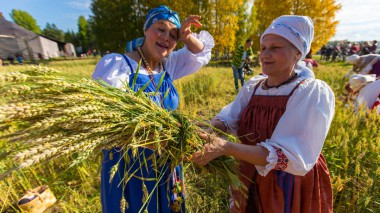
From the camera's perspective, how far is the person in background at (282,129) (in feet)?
3.27

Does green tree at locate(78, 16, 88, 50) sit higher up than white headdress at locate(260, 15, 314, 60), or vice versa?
green tree at locate(78, 16, 88, 50)

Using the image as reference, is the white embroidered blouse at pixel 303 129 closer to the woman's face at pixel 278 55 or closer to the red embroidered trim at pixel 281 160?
the red embroidered trim at pixel 281 160

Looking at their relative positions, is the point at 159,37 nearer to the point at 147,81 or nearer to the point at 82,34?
the point at 147,81

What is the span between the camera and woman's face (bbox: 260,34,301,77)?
3.82 feet

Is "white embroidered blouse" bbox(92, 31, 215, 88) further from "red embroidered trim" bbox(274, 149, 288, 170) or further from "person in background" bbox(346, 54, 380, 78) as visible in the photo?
"person in background" bbox(346, 54, 380, 78)

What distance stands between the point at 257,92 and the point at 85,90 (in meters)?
1.04

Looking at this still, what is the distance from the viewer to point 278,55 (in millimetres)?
1163

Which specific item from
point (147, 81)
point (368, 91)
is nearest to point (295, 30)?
point (147, 81)

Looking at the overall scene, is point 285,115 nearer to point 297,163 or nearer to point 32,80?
point 297,163

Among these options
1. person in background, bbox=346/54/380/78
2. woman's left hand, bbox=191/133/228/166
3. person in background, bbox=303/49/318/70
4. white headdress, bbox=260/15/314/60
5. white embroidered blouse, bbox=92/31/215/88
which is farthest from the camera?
person in background, bbox=303/49/318/70

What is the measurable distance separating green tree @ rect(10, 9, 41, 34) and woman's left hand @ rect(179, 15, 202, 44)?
71725 mm

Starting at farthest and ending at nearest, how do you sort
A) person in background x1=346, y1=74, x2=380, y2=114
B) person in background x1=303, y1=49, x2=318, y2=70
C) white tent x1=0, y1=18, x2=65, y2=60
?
white tent x1=0, y1=18, x2=65, y2=60, person in background x1=303, y1=49, x2=318, y2=70, person in background x1=346, y1=74, x2=380, y2=114

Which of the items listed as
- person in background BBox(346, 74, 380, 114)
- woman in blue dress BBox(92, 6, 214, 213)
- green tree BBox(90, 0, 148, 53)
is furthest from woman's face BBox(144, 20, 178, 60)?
green tree BBox(90, 0, 148, 53)

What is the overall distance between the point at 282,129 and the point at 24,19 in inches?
3004
